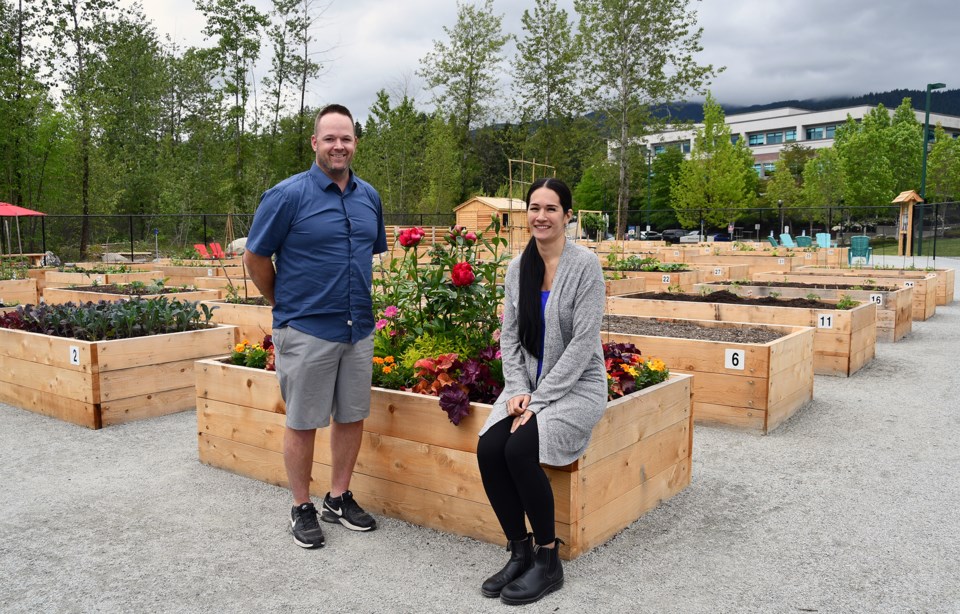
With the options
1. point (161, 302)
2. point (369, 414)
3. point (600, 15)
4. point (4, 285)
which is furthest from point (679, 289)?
point (600, 15)

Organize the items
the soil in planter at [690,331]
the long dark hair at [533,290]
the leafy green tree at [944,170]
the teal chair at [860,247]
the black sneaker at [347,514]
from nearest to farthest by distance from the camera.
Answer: the long dark hair at [533,290], the black sneaker at [347,514], the soil in planter at [690,331], the teal chair at [860,247], the leafy green tree at [944,170]

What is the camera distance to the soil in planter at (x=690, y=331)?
6398mm

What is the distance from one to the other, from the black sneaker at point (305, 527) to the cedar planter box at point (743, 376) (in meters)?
2.72

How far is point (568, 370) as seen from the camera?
310 cm

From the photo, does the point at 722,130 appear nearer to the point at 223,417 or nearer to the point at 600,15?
the point at 600,15

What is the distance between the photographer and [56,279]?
13.3 meters

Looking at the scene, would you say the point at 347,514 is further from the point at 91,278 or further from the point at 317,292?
the point at 91,278

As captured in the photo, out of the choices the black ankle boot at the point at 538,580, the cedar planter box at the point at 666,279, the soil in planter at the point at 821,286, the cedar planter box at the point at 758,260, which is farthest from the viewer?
the cedar planter box at the point at 758,260

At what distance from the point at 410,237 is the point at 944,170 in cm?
5037

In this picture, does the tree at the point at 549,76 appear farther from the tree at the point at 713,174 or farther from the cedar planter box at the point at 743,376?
the cedar planter box at the point at 743,376

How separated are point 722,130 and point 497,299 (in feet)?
158

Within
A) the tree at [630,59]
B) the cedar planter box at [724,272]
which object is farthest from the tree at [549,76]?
the cedar planter box at [724,272]

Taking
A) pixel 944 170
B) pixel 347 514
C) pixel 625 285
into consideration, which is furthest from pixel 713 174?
pixel 347 514

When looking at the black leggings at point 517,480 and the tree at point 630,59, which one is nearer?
the black leggings at point 517,480
